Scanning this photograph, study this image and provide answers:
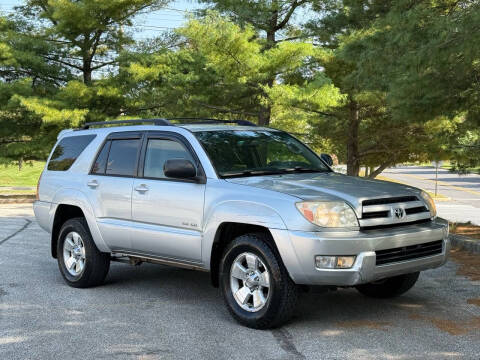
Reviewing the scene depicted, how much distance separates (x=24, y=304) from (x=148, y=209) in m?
1.62

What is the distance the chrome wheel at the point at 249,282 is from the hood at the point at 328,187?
68 centimetres

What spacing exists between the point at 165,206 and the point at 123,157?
113 cm

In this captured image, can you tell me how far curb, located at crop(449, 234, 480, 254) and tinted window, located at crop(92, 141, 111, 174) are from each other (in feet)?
19.1

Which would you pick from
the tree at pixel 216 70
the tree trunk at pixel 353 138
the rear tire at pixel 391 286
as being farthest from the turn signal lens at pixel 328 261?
the tree trunk at pixel 353 138

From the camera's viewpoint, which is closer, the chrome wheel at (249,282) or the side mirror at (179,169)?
the chrome wheel at (249,282)

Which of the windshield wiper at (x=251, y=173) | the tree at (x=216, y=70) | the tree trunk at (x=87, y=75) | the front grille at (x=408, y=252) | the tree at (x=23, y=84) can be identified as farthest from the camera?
the tree trunk at (x=87, y=75)

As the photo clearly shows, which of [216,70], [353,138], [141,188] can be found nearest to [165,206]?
[141,188]

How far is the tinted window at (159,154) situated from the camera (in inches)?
264

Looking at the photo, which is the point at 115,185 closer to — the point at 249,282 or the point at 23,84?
the point at 249,282

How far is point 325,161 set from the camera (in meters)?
7.39

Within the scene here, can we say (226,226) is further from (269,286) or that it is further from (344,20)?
(344,20)

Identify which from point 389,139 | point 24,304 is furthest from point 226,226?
point 389,139

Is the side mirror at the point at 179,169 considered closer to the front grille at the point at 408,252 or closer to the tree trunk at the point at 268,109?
the front grille at the point at 408,252

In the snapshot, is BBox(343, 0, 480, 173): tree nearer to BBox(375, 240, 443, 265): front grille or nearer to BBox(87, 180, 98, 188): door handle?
BBox(375, 240, 443, 265): front grille
